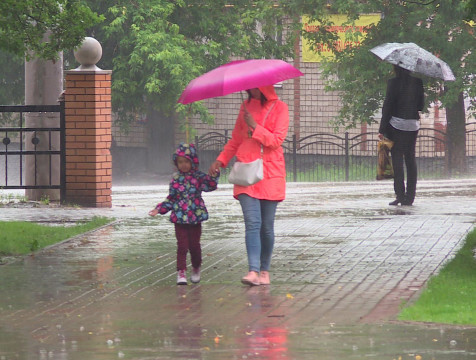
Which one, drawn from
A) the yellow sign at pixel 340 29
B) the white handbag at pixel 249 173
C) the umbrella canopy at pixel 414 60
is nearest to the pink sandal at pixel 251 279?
the white handbag at pixel 249 173

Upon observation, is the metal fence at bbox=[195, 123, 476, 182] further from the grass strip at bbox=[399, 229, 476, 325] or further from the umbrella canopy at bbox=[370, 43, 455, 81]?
the grass strip at bbox=[399, 229, 476, 325]

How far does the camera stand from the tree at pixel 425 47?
30781mm

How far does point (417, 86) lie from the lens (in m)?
17.7

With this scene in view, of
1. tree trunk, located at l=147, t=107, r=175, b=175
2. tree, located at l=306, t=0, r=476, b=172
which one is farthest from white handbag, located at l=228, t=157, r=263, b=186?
tree trunk, located at l=147, t=107, r=175, b=175

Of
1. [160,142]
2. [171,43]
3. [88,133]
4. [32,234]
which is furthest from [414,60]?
[160,142]

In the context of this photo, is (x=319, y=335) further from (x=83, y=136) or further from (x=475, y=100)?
(x=475, y=100)

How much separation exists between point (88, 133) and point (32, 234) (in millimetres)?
4105

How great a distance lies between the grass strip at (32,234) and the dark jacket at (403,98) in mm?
4202

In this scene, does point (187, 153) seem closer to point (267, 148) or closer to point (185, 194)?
point (185, 194)

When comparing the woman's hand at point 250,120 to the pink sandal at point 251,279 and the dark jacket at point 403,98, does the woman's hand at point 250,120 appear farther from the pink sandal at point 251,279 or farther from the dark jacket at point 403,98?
the dark jacket at point 403,98

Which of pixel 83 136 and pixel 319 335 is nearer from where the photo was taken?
pixel 319 335

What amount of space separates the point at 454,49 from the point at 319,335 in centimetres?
2360

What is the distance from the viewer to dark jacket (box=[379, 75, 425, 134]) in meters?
17.6

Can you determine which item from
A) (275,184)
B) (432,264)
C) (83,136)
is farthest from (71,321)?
(83,136)
